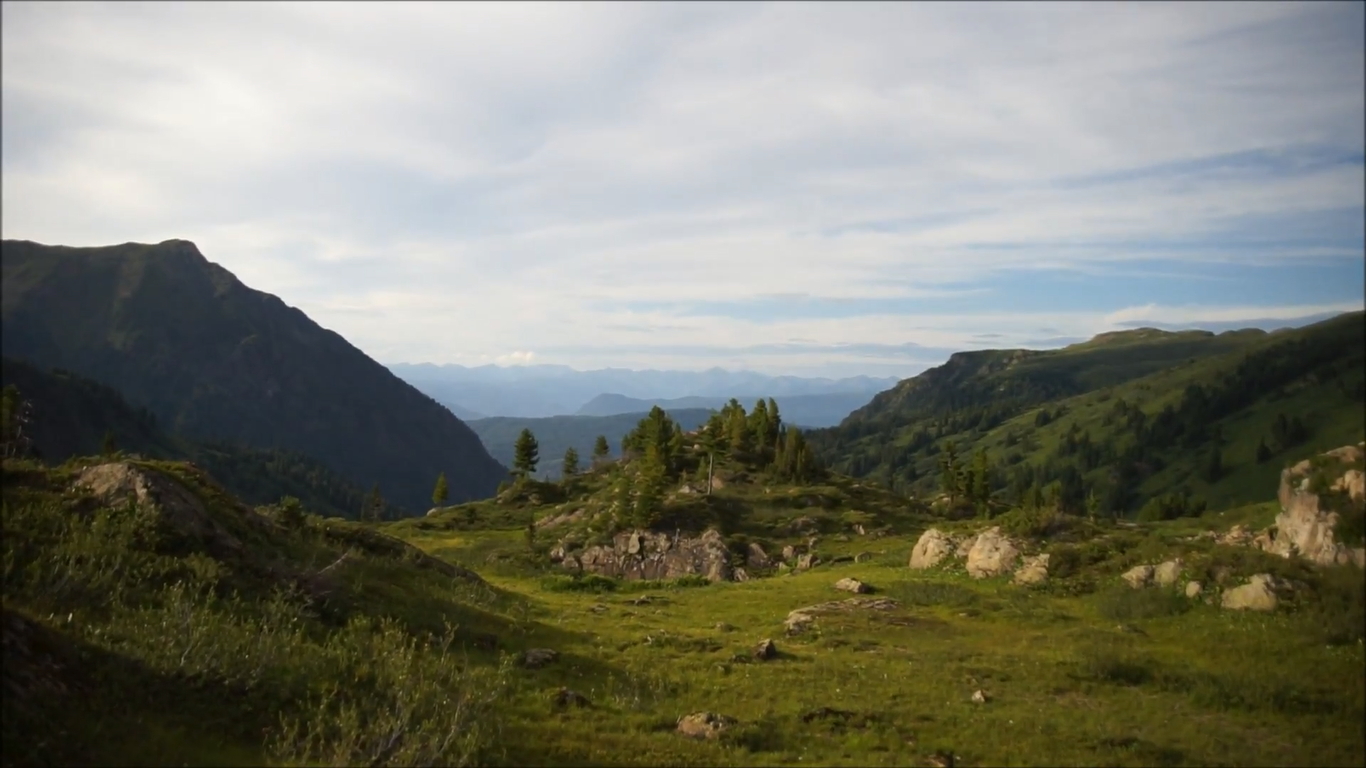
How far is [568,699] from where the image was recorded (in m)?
16.2

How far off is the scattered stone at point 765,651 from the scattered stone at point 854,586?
14.2m

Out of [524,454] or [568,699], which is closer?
[568,699]

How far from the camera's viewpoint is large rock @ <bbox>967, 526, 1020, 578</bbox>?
3916 centimetres

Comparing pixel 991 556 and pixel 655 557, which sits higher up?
pixel 991 556

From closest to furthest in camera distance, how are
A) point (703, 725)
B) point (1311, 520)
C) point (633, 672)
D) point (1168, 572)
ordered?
point (703, 725) < point (633, 672) < point (1311, 520) < point (1168, 572)

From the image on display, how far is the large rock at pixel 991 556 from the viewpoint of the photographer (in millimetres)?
39156

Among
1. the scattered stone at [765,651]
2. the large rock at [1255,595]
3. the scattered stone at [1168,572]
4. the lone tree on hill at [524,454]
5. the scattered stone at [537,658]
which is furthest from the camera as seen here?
the lone tree on hill at [524,454]

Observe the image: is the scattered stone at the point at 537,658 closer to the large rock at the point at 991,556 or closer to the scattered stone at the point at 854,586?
the scattered stone at the point at 854,586

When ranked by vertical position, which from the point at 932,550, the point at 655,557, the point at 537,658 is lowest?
the point at 655,557

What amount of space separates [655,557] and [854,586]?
98.4ft

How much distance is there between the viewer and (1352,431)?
17650 cm

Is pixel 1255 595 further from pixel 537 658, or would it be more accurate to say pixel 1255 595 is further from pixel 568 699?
pixel 537 658

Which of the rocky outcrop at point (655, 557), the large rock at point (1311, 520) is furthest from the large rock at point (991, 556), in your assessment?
the rocky outcrop at point (655, 557)

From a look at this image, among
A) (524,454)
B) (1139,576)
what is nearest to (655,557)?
(1139,576)
